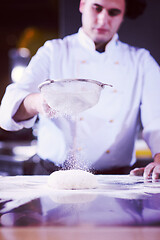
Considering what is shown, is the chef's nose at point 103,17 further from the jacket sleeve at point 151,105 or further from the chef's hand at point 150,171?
the chef's hand at point 150,171

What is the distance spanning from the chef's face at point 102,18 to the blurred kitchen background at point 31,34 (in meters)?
0.40

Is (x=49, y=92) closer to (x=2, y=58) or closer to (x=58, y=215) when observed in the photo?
(x=58, y=215)

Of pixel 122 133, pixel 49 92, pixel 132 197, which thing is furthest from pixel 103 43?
pixel 132 197

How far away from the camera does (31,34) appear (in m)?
4.53

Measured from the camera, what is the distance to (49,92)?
137cm

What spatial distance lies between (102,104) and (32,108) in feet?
1.77

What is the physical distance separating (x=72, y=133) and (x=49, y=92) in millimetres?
683

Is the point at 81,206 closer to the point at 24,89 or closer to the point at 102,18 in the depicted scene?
the point at 24,89

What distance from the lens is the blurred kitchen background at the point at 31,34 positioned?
2.62 m

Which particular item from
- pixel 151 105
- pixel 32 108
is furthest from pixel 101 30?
pixel 32 108

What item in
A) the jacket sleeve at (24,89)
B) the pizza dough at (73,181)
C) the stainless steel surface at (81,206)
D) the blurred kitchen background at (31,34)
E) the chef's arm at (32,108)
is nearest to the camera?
the stainless steel surface at (81,206)

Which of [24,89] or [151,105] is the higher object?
[24,89]

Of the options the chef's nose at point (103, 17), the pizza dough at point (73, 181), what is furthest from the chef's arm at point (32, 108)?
the chef's nose at point (103, 17)

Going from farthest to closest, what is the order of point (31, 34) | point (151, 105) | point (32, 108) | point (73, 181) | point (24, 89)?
point (31, 34) < point (151, 105) < point (24, 89) < point (32, 108) < point (73, 181)
